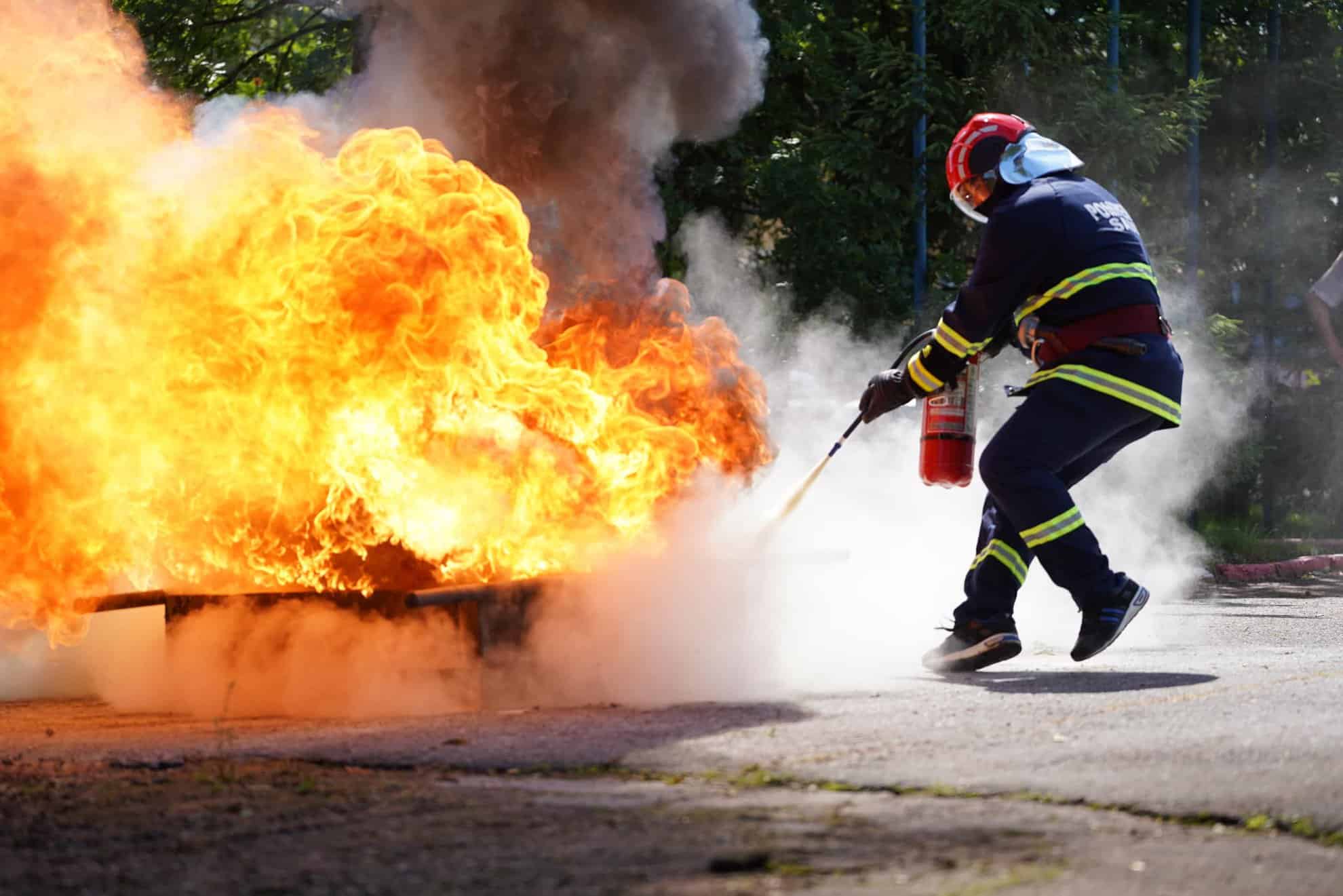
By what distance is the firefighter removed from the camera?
6867 millimetres

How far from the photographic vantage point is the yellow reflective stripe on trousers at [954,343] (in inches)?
278

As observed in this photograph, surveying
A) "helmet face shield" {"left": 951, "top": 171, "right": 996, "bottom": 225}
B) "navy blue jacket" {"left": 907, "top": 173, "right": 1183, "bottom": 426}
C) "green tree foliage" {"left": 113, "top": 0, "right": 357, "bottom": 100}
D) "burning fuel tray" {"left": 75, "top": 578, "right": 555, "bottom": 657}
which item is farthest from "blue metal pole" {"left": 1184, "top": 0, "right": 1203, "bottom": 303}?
"burning fuel tray" {"left": 75, "top": 578, "right": 555, "bottom": 657}

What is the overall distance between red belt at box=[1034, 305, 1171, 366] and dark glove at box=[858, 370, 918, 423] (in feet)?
1.82

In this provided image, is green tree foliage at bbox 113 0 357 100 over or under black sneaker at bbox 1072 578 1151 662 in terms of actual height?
over

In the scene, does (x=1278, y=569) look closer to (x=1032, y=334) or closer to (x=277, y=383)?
(x=1032, y=334)

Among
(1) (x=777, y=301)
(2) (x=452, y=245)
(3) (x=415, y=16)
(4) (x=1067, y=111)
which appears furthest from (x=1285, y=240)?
(2) (x=452, y=245)

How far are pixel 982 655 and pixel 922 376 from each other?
3.45ft

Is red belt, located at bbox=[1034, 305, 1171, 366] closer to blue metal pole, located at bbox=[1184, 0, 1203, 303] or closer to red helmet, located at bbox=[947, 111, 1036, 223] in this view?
red helmet, located at bbox=[947, 111, 1036, 223]

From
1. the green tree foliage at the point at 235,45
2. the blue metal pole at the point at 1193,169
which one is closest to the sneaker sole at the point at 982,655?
the green tree foliage at the point at 235,45

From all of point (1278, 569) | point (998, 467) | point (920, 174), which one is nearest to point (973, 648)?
point (998, 467)

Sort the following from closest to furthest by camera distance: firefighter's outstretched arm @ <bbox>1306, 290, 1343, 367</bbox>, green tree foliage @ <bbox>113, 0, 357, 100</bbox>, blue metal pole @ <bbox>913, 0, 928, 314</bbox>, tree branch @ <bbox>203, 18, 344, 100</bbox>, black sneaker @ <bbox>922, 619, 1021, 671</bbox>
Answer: black sneaker @ <bbox>922, 619, 1021, 671</bbox>
firefighter's outstretched arm @ <bbox>1306, 290, 1343, 367</bbox>
blue metal pole @ <bbox>913, 0, 928, 314</bbox>
green tree foliage @ <bbox>113, 0, 357, 100</bbox>
tree branch @ <bbox>203, 18, 344, 100</bbox>

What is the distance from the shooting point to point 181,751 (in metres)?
5.09

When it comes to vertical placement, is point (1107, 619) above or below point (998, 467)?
below

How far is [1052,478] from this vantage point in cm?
687
